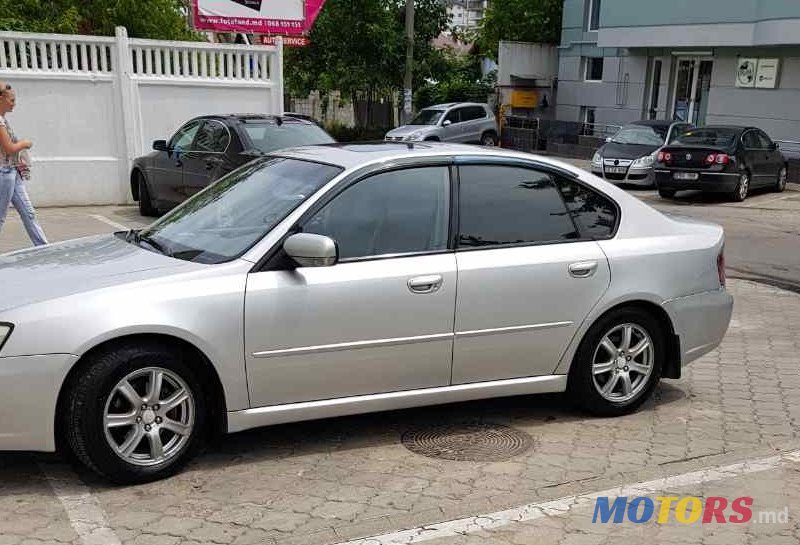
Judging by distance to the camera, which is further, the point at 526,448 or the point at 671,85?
the point at 671,85

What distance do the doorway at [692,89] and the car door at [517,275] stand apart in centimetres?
2140

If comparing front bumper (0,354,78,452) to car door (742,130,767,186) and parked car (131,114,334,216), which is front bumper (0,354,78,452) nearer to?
parked car (131,114,334,216)

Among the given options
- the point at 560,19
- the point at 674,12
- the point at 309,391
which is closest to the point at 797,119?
the point at 674,12

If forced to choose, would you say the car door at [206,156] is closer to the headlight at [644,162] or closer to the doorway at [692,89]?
the headlight at [644,162]

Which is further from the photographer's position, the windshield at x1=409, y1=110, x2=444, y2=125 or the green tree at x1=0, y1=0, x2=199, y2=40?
the windshield at x1=409, y1=110, x2=444, y2=125

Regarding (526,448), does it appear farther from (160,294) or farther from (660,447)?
(160,294)

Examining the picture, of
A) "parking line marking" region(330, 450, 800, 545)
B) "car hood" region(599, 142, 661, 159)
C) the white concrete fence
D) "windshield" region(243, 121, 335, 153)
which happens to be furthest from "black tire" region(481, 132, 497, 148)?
"parking line marking" region(330, 450, 800, 545)

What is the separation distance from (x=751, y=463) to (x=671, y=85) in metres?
23.1

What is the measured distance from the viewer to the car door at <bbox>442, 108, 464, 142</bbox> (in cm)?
2489

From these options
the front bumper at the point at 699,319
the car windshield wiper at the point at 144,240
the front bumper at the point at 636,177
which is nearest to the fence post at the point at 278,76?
the front bumper at the point at 636,177

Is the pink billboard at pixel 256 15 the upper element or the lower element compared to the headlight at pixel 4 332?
upper

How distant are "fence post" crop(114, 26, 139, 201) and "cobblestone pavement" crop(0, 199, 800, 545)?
10.1 metres

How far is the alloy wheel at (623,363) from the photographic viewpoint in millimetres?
4984

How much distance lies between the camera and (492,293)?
453cm
